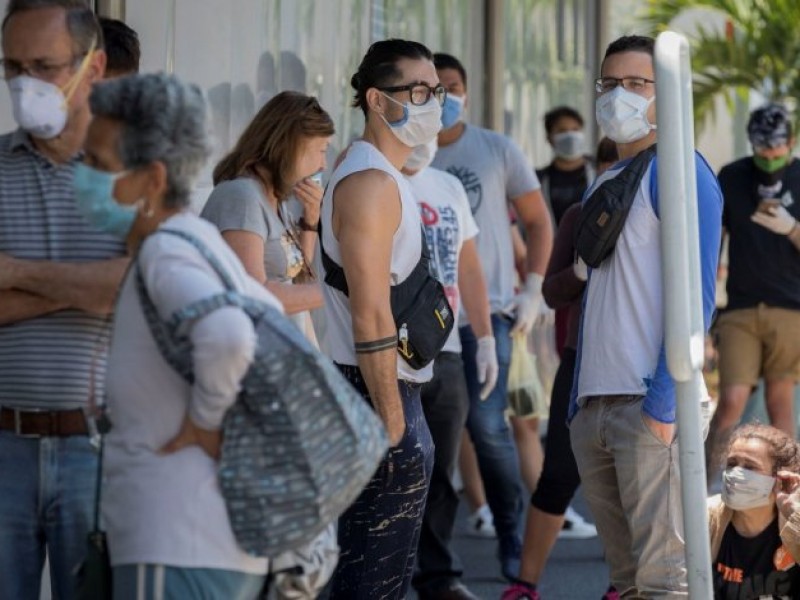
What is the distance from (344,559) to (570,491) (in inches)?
65.0

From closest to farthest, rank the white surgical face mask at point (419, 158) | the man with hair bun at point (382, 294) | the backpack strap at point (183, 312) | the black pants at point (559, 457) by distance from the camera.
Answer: the backpack strap at point (183, 312) → the man with hair bun at point (382, 294) → the black pants at point (559, 457) → the white surgical face mask at point (419, 158)

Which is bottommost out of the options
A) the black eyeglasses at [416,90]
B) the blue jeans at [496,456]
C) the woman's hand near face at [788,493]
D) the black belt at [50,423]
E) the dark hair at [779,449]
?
the blue jeans at [496,456]

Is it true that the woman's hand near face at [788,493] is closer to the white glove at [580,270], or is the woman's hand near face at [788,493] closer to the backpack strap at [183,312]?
the white glove at [580,270]

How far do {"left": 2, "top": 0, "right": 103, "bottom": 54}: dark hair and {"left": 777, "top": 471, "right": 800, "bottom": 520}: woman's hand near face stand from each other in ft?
8.39

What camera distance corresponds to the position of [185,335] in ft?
9.16

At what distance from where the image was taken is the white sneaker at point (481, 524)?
770 centimetres

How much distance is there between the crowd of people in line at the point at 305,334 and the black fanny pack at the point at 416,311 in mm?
13

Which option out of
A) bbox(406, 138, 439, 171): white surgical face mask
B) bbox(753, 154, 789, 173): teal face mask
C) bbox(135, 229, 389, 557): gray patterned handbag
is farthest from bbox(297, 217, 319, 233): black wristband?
bbox(753, 154, 789, 173): teal face mask

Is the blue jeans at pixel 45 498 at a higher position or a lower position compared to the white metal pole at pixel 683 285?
lower

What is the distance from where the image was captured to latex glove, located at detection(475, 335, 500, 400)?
20.4 ft

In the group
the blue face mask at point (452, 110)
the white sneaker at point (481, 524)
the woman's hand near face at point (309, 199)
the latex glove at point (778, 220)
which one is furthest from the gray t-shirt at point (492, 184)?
the woman's hand near face at point (309, 199)

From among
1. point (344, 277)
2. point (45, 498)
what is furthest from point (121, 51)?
point (45, 498)

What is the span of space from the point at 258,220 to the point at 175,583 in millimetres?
1759

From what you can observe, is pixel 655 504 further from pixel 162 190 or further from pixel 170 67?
pixel 170 67
